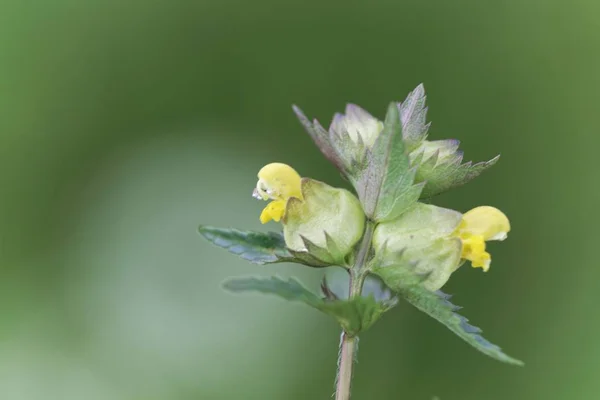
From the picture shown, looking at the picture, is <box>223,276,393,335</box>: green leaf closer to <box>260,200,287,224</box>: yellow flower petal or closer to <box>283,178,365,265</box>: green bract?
<box>283,178,365,265</box>: green bract

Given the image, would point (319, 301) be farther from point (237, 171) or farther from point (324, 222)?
point (237, 171)

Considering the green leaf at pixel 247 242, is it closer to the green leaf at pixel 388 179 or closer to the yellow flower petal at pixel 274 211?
the yellow flower petal at pixel 274 211

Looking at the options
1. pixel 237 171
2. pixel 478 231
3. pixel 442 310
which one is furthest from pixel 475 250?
pixel 237 171

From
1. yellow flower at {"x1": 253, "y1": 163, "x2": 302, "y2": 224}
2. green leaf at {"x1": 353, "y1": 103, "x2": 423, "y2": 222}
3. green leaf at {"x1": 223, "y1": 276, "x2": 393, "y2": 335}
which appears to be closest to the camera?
green leaf at {"x1": 223, "y1": 276, "x2": 393, "y2": 335}

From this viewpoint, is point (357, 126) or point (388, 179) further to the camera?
point (357, 126)

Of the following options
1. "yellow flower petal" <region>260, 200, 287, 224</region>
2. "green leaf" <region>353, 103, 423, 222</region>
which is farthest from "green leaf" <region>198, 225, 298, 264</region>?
"green leaf" <region>353, 103, 423, 222</region>

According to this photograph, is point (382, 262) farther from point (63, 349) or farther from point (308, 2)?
point (308, 2)
